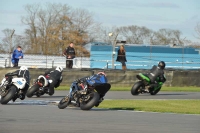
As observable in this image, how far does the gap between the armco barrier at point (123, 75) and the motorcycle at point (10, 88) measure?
32.8ft

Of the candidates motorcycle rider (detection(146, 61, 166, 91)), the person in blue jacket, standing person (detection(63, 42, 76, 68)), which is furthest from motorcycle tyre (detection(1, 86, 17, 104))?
standing person (detection(63, 42, 76, 68))

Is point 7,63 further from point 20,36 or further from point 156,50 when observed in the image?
point 156,50

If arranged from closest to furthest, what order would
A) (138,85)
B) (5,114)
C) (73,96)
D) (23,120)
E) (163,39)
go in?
(23,120), (5,114), (73,96), (138,85), (163,39)

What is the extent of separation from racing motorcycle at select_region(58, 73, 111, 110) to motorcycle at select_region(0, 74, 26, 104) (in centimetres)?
185

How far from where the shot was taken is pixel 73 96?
14.9 metres

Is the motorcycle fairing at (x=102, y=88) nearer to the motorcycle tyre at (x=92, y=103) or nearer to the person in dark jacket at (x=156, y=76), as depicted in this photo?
the motorcycle tyre at (x=92, y=103)

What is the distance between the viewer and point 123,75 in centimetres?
2878

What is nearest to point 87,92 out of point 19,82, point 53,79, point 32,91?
point 19,82

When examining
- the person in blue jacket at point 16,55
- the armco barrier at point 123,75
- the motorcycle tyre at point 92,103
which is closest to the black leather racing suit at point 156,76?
the armco barrier at point 123,75

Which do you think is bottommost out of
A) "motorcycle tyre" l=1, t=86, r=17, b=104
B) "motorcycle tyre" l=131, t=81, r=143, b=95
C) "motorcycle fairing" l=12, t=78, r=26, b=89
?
"motorcycle tyre" l=131, t=81, r=143, b=95

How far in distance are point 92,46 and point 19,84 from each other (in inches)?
1309

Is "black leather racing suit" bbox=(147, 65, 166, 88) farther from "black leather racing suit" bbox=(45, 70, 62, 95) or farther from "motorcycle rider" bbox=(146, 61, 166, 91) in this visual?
"black leather racing suit" bbox=(45, 70, 62, 95)

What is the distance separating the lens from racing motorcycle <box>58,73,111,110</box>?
14.5 metres

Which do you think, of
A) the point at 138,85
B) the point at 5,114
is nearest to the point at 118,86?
the point at 138,85
